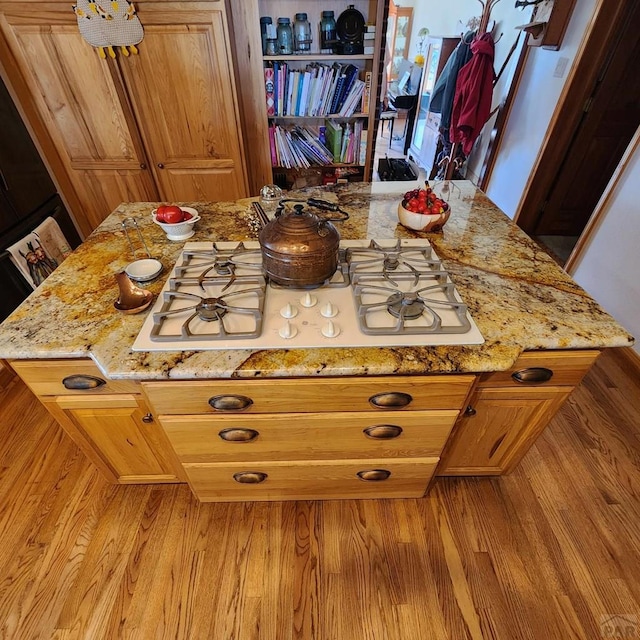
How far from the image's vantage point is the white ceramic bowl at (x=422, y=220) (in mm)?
1347

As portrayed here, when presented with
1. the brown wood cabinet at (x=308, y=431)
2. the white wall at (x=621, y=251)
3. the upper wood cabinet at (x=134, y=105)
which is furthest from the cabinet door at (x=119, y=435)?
the white wall at (x=621, y=251)

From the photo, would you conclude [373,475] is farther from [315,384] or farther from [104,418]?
[104,418]

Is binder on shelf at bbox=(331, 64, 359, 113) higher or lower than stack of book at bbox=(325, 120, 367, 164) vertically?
higher

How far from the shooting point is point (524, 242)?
138 cm

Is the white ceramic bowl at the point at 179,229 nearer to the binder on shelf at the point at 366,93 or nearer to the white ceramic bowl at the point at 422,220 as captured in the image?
the white ceramic bowl at the point at 422,220

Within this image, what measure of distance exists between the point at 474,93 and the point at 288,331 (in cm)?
333

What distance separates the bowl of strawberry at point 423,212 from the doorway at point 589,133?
2.18 meters

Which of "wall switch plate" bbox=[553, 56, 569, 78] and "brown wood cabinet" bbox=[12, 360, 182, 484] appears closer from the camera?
"brown wood cabinet" bbox=[12, 360, 182, 484]

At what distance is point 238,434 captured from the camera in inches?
41.4

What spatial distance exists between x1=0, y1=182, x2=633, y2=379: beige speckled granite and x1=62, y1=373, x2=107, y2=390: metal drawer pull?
11cm

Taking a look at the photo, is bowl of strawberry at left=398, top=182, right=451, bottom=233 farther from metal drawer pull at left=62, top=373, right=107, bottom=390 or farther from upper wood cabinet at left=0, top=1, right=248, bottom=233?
upper wood cabinet at left=0, top=1, right=248, bottom=233

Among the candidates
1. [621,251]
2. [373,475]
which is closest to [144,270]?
[373,475]

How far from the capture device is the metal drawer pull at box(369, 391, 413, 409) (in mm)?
961

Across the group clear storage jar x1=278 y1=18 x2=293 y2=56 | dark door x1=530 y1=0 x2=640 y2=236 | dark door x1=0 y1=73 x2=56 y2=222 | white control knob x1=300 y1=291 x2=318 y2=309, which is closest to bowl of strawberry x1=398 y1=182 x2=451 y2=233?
white control knob x1=300 y1=291 x2=318 y2=309
